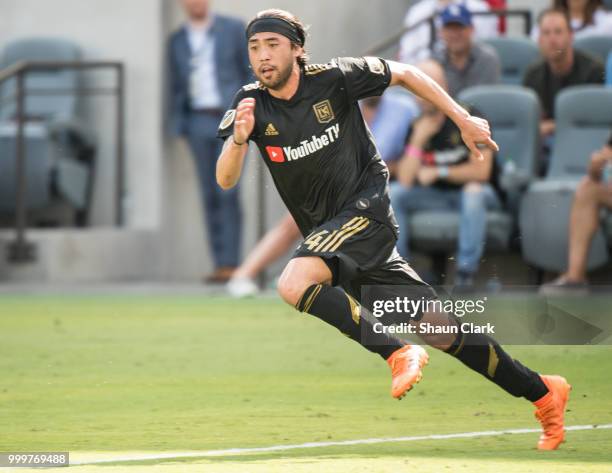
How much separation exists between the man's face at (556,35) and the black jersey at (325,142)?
628cm

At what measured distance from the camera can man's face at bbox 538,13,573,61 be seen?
519 inches

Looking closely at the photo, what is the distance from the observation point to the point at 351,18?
54.8ft

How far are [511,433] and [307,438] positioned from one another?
3.05 feet

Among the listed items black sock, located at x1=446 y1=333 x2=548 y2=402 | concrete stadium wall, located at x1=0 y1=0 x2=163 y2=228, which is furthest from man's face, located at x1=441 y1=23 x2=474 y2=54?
black sock, located at x1=446 y1=333 x2=548 y2=402

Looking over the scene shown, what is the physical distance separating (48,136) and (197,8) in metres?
1.92

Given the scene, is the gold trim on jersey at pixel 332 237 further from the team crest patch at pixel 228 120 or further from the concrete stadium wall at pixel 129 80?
the concrete stadium wall at pixel 129 80

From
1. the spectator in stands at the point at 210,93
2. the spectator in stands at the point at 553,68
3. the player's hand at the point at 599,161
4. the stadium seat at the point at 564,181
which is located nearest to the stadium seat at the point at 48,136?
the spectator in stands at the point at 210,93

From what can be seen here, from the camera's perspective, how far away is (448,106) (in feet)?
22.9

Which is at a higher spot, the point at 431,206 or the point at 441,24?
the point at 441,24

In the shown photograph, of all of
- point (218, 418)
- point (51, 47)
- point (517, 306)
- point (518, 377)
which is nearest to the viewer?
point (518, 377)

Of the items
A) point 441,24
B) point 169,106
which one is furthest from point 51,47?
point 441,24

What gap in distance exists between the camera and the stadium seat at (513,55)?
14.3m

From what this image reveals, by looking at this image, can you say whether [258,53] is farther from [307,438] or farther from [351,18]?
[351,18]

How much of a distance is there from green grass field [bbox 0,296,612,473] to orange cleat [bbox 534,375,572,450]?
8 centimetres
